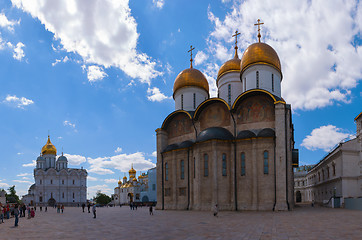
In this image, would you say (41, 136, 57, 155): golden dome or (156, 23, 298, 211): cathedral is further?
(41, 136, 57, 155): golden dome

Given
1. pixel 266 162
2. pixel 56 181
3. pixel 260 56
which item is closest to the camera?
pixel 266 162

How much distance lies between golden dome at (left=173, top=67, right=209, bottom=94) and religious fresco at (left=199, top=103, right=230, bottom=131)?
18.4 ft

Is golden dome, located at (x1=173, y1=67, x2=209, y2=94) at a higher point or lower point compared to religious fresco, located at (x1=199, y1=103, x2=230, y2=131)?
higher

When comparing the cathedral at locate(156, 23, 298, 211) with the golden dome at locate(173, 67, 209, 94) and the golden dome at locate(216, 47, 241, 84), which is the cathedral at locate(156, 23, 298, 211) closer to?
the golden dome at locate(173, 67, 209, 94)

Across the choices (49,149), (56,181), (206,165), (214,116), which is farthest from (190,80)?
(49,149)

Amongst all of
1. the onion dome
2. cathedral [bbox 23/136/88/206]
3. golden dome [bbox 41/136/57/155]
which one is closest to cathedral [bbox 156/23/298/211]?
the onion dome

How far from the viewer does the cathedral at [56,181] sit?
2940 inches

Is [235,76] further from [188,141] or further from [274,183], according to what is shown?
[274,183]

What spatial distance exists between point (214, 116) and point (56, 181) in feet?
197

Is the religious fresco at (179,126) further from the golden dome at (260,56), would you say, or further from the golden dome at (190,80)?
the golden dome at (260,56)

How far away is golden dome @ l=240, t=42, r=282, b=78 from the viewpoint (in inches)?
1185

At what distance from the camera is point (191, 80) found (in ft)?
115

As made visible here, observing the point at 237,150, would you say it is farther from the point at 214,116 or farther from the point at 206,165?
the point at 214,116

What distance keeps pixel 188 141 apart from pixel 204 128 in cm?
205
